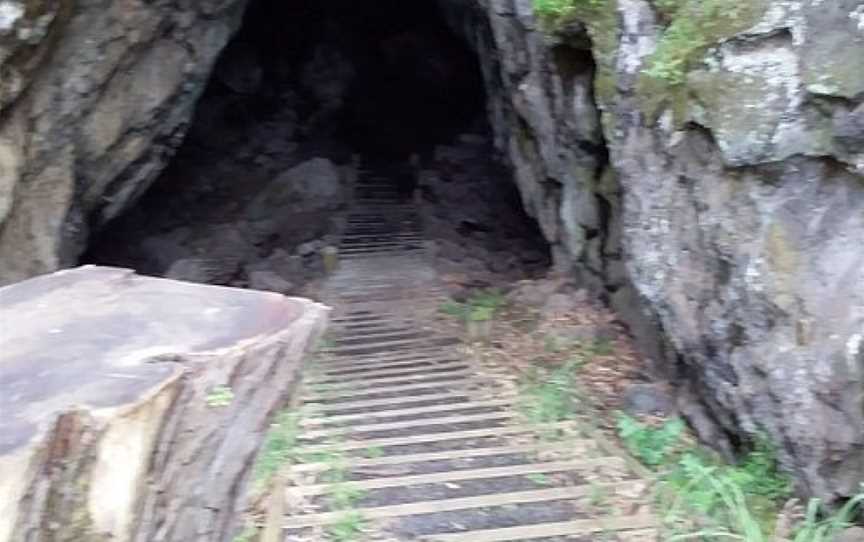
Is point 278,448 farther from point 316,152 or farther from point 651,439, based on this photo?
point 316,152

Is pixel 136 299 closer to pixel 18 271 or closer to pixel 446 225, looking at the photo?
pixel 18 271

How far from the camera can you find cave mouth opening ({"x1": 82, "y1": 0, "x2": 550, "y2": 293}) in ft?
47.5

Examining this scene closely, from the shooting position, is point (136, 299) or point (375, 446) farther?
point (375, 446)

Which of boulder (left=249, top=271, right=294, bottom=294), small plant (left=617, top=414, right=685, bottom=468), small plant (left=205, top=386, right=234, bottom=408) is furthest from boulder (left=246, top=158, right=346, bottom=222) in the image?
small plant (left=205, top=386, right=234, bottom=408)

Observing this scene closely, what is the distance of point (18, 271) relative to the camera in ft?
26.1

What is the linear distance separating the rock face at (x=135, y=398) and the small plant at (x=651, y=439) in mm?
3087

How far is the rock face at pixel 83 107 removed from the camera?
7512mm

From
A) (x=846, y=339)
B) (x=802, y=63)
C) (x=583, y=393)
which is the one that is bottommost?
(x=583, y=393)

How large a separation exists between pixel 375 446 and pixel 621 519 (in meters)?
1.78

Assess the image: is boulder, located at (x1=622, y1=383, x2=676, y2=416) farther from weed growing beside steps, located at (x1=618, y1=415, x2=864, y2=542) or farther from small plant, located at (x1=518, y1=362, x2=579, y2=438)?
weed growing beside steps, located at (x1=618, y1=415, x2=864, y2=542)

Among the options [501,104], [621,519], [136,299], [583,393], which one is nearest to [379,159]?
[501,104]

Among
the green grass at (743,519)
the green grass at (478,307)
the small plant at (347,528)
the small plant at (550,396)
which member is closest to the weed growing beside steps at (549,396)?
the small plant at (550,396)

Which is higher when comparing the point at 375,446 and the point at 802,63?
the point at 802,63

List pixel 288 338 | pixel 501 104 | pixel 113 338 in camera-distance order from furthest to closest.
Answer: pixel 501 104 → pixel 288 338 → pixel 113 338
